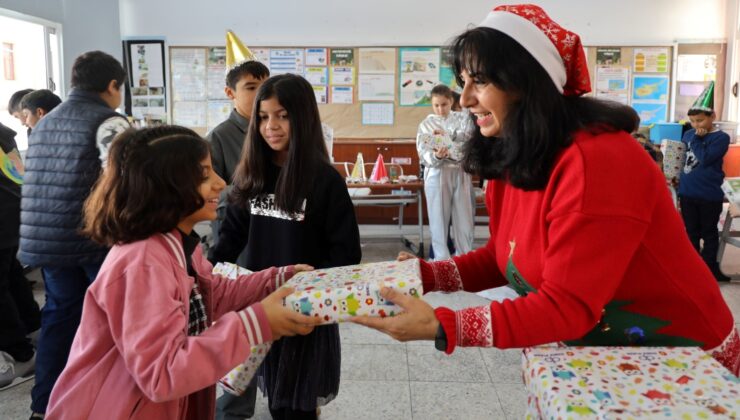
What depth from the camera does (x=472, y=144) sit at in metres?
1.48

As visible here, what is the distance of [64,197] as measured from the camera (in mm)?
2346

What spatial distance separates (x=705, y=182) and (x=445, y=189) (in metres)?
1.99

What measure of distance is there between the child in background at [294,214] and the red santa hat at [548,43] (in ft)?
2.59

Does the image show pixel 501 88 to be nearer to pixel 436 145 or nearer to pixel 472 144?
pixel 472 144

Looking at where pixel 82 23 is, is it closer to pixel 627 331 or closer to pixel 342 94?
pixel 342 94

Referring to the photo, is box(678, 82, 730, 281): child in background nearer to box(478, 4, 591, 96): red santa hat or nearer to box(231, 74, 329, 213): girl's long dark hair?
box(231, 74, 329, 213): girl's long dark hair

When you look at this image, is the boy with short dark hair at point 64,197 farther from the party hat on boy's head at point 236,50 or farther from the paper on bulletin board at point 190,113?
the paper on bulletin board at point 190,113

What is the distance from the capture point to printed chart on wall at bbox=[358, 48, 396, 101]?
259 inches

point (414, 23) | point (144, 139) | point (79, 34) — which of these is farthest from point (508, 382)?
point (79, 34)

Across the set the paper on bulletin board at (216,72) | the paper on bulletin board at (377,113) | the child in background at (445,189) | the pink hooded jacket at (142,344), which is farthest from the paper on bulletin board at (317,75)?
the pink hooded jacket at (142,344)

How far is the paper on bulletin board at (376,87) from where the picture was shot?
661 centimetres

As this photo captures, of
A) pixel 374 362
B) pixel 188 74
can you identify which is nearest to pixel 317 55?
pixel 188 74

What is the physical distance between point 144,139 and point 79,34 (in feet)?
18.9

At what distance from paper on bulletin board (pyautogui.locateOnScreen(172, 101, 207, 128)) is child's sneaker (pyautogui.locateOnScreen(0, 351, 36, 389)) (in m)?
4.16
